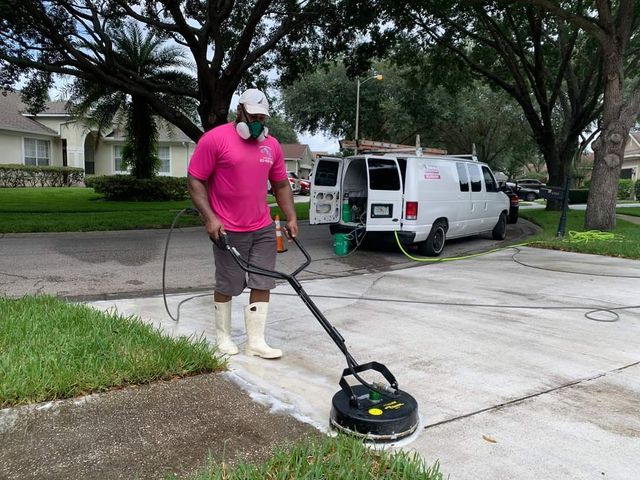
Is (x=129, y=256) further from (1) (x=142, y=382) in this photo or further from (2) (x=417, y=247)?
(1) (x=142, y=382)

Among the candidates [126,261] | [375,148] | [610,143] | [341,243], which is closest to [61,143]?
[126,261]

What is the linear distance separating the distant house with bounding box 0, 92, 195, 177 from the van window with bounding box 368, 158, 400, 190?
939 inches

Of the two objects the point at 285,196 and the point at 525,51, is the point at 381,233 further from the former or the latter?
the point at 525,51

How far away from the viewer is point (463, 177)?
11250 mm

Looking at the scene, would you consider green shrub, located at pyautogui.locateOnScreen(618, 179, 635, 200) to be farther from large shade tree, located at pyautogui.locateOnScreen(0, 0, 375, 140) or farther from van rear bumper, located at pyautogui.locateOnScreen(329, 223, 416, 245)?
van rear bumper, located at pyautogui.locateOnScreen(329, 223, 416, 245)

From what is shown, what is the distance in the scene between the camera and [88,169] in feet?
123

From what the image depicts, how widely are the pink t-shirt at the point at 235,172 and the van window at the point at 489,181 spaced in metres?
8.92

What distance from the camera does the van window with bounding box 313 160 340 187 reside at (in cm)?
1061

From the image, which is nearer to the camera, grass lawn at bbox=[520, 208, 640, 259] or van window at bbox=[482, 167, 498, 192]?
grass lawn at bbox=[520, 208, 640, 259]

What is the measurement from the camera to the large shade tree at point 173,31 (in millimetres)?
13812

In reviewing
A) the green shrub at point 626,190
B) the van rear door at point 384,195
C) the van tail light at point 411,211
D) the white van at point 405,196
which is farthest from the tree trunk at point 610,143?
the green shrub at point 626,190

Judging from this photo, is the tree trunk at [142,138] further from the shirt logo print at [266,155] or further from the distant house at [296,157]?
the distant house at [296,157]

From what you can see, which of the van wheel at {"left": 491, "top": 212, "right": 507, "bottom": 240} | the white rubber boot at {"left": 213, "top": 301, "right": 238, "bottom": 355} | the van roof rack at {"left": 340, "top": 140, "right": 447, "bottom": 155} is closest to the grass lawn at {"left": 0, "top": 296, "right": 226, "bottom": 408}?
the white rubber boot at {"left": 213, "top": 301, "right": 238, "bottom": 355}

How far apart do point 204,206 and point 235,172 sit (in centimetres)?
34
